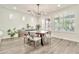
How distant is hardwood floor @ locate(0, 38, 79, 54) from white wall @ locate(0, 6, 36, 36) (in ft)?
1.01

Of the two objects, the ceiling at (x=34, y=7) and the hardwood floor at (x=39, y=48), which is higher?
the ceiling at (x=34, y=7)

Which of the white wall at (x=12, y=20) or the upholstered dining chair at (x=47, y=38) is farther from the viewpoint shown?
the upholstered dining chair at (x=47, y=38)

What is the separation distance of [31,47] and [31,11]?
893 millimetres

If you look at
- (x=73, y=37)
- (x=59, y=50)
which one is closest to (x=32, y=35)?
(x=59, y=50)

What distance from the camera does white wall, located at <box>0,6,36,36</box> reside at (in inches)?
92.7

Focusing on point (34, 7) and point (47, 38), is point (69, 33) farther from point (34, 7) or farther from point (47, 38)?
point (34, 7)

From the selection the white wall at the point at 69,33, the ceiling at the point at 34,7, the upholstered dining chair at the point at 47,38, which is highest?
the ceiling at the point at 34,7

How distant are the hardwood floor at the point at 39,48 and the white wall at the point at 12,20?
307 mm

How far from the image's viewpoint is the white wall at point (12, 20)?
2354 millimetres

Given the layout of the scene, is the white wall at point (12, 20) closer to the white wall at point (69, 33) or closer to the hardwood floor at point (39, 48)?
the hardwood floor at point (39, 48)

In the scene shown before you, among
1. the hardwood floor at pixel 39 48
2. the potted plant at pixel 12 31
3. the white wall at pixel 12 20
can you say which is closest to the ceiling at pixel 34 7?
the white wall at pixel 12 20

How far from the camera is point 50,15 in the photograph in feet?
8.20

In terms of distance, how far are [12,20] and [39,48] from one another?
3.16ft
